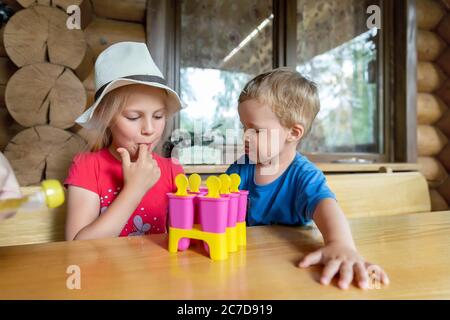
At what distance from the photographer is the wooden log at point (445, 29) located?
2523 millimetres

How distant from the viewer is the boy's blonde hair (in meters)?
0.82

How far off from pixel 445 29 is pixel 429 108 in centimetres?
57

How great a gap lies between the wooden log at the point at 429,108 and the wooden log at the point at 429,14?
507 millimetres

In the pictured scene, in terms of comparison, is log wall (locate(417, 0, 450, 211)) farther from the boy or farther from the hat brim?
the hat brim

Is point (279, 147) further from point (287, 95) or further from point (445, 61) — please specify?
point (445, 61)

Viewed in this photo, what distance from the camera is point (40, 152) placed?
4.66ft

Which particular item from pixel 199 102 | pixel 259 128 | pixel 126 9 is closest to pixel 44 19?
pixel 126 9

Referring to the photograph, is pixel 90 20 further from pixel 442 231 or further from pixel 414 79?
pixel 414 79

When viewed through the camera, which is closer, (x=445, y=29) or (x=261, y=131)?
(x=261, y=131)

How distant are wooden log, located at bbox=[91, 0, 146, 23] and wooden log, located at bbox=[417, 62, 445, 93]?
1.98 m

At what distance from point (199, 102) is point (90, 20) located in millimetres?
731

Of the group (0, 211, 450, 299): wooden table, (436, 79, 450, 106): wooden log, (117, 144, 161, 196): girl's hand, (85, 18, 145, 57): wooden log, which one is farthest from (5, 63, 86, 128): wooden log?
(436, 79, 450, 106): wooden log

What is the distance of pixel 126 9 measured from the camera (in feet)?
5.92

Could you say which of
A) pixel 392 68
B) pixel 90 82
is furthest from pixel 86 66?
pixel 392 68
